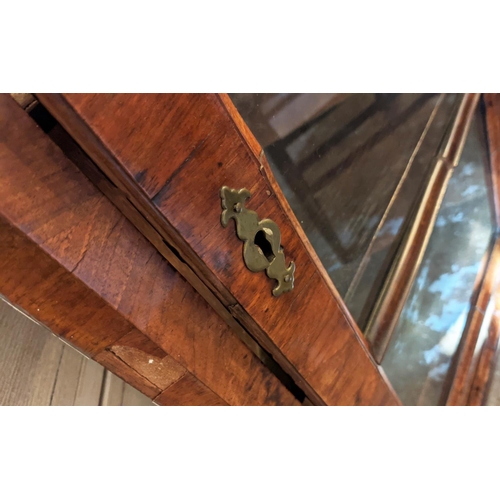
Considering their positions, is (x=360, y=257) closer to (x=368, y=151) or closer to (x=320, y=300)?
(x=368, y=151)

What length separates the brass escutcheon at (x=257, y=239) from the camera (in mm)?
604

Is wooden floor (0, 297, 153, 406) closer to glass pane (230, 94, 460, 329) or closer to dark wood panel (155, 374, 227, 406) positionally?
dark wood panel (155, 374, 227, 406)

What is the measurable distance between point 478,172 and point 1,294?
183cm

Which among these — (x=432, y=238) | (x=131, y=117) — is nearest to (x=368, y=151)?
(x=432, y=238)

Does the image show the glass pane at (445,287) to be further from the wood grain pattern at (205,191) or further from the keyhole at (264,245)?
the keyhole at (264,245)

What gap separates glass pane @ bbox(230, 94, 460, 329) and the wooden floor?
561 mm

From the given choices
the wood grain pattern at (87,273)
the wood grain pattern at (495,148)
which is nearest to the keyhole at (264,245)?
the wood grain pattern at (87,273)

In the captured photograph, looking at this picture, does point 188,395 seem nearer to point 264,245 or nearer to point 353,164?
point 264,245

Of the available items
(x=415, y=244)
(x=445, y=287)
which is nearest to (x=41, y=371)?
(x=415, y=244)

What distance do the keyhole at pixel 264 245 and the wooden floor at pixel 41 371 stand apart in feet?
1.30

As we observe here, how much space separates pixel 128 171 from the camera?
480mm

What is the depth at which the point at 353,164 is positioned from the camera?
119 centimetres

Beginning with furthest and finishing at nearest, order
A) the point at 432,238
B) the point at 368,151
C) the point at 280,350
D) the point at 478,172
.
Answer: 1. the point at 478,172
2. the point at 432,238
3. the point at 368,151
4. the point at 280,350
